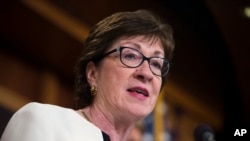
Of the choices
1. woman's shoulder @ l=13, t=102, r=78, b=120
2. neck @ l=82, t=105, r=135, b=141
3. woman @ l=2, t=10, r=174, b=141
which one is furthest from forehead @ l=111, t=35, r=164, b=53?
woman's shoulder @ l=13, t=102, r=78, b=120

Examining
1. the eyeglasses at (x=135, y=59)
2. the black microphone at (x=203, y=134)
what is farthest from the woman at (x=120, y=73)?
the black microphone at (x=203, y=134)

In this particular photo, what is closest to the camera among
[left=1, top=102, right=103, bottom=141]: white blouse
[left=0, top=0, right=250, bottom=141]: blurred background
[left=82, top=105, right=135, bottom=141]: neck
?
[left=1, top=102, right=103, bottom=141]: white blouse

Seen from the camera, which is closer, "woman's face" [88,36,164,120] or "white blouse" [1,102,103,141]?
"white blouse" [1,102,103,141]

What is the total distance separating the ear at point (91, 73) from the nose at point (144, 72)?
4.2 inches

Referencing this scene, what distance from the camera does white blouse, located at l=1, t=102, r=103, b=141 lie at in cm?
78

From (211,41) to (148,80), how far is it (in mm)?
2047

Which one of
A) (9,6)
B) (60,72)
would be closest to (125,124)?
(9,6)

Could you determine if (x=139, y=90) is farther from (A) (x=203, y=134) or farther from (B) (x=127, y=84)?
(A) (x=203, y=134)

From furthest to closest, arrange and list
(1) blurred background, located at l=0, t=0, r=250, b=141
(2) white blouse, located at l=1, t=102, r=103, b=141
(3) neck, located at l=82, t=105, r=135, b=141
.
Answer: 1. (1) blurred background, located at l=0, t=0, r=250, b=141
2. (3) neck, located at l=82, t=105, r=135, b=141
3. (2) white blouse, located at l=1, t=102, r=103, b=141

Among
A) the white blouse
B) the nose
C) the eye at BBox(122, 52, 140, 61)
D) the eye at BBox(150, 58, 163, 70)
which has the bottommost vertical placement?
the white blouse

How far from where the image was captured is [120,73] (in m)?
0.99

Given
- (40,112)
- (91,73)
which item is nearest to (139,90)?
(91,73)

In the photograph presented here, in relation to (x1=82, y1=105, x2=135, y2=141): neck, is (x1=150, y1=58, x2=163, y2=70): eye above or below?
above

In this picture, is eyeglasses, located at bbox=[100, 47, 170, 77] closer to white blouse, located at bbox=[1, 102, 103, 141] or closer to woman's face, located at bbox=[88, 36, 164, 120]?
woman's face, located at bbox=[88, 36, 164, 120]
